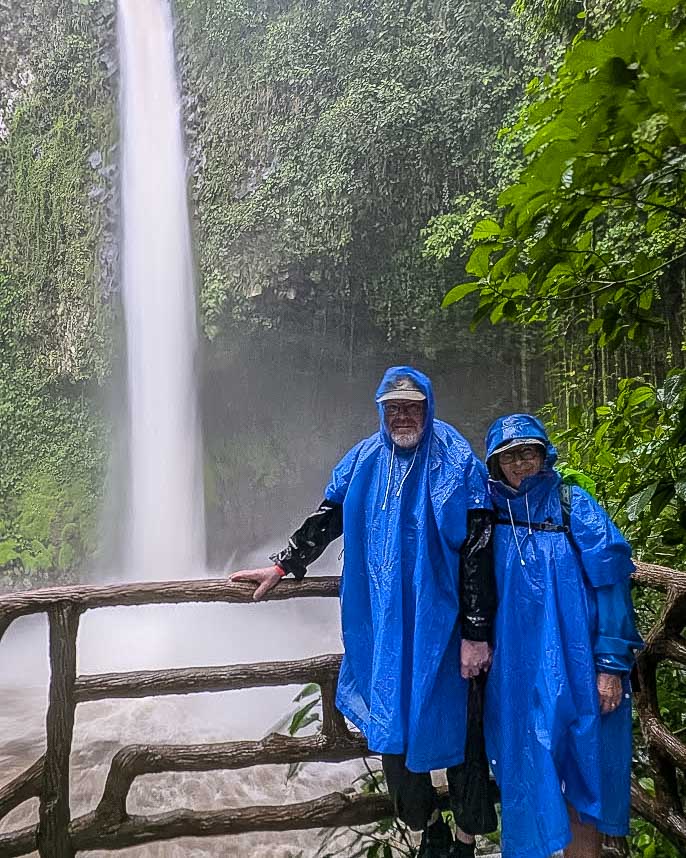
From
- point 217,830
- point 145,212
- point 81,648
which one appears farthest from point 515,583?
point 145,212

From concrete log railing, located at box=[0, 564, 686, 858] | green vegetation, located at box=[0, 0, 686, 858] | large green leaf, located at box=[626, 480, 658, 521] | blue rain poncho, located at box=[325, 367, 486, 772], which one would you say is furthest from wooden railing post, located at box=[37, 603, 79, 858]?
green vegetation, located at box=[0, 0, 686, 858]

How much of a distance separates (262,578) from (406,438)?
0.61 metres

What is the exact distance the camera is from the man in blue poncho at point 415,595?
5.27 feet

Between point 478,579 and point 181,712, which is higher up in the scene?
point 478,579

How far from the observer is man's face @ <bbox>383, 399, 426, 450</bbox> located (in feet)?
5.73

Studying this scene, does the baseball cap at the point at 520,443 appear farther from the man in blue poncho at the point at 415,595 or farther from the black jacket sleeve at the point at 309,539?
the black jacket sleeve at the point at 309,539

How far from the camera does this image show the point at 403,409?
5.80ft

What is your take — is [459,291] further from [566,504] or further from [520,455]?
[566,504]

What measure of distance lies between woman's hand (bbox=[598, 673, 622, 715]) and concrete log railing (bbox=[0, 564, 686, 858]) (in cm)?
38

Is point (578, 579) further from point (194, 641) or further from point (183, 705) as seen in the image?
point (194, 641)

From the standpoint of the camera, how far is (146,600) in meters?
1.90

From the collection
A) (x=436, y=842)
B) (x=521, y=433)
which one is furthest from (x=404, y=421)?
(x=436, y=842)

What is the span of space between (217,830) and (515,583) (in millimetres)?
1243

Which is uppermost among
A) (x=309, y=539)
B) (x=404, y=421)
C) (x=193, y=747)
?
(x=404, y=421)
